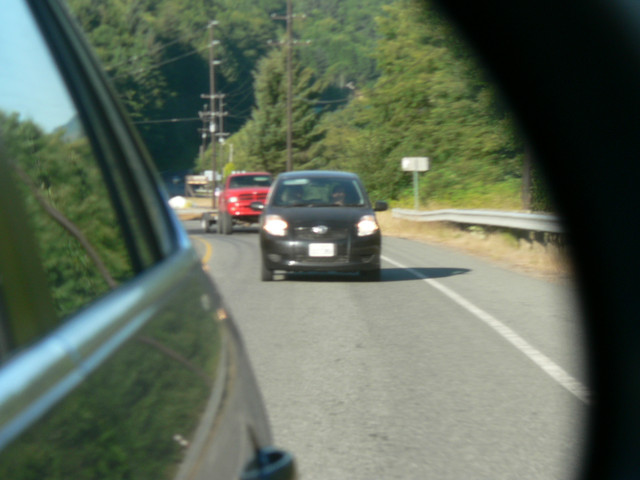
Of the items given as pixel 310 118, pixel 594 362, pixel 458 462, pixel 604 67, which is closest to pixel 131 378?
pixel 458 462

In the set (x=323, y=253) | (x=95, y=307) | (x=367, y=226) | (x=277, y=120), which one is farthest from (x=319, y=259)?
(x=277, y=120)

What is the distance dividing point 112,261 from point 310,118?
89.3 m

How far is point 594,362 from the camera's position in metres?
7.64

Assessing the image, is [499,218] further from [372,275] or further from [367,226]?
[367,226]

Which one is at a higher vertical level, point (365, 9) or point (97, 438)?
point (365, 9)

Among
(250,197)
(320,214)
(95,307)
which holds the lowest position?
(250,197)

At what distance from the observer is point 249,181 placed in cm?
3070

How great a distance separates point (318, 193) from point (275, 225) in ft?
3.40

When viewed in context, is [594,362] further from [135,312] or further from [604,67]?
[604,67]

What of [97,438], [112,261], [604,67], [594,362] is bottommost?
[594,362]

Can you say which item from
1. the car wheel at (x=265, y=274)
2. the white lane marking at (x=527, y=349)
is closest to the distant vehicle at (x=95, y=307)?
the white lane marking at (x=527, y=349)

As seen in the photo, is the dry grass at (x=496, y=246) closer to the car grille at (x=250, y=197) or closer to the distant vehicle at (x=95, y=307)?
the car grille at (x=250, y=197)

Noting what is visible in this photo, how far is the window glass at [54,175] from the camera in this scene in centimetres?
166

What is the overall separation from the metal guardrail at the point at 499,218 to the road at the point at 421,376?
419 cm
